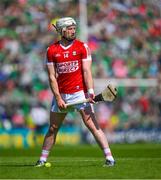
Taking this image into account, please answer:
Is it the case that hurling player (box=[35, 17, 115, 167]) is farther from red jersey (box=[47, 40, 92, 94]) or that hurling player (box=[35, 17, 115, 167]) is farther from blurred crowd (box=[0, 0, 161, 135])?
blurred crowd (box=[0, 0, 161, 135])

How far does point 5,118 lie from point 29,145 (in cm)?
135

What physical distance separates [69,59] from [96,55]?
18.0 meters

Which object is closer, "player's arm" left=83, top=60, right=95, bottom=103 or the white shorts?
"player's arm" left=83, top=60, right=95, bottom=103

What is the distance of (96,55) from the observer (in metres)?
30.1

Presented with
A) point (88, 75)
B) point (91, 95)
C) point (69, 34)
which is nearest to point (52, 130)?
point (91, 95)

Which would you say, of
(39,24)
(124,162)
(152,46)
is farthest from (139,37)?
(124,162)

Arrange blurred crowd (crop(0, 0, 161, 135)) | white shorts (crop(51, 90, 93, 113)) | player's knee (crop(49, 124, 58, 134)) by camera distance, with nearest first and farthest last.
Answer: white shorts (crop(51, 90, 93, 113)), player's knee (crop(49, 124, 58, 134)), blurred crowd (crop(0, 0, 161, 135))

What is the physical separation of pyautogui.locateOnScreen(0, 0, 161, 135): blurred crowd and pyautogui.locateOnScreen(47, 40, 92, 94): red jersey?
15.8 meters

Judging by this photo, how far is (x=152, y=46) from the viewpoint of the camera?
3053 centimetres

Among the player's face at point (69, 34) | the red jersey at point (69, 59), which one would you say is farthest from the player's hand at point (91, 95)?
the player's face at point (69, 34)

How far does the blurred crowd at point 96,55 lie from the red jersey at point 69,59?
620 inches

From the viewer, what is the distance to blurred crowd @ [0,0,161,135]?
2812cm

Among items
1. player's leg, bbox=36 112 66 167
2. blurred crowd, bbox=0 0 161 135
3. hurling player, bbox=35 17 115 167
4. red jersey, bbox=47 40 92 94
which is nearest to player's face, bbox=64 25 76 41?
hurling player, bbox=35 17 115 167

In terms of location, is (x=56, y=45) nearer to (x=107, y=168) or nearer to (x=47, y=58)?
(x=47, y=58)
